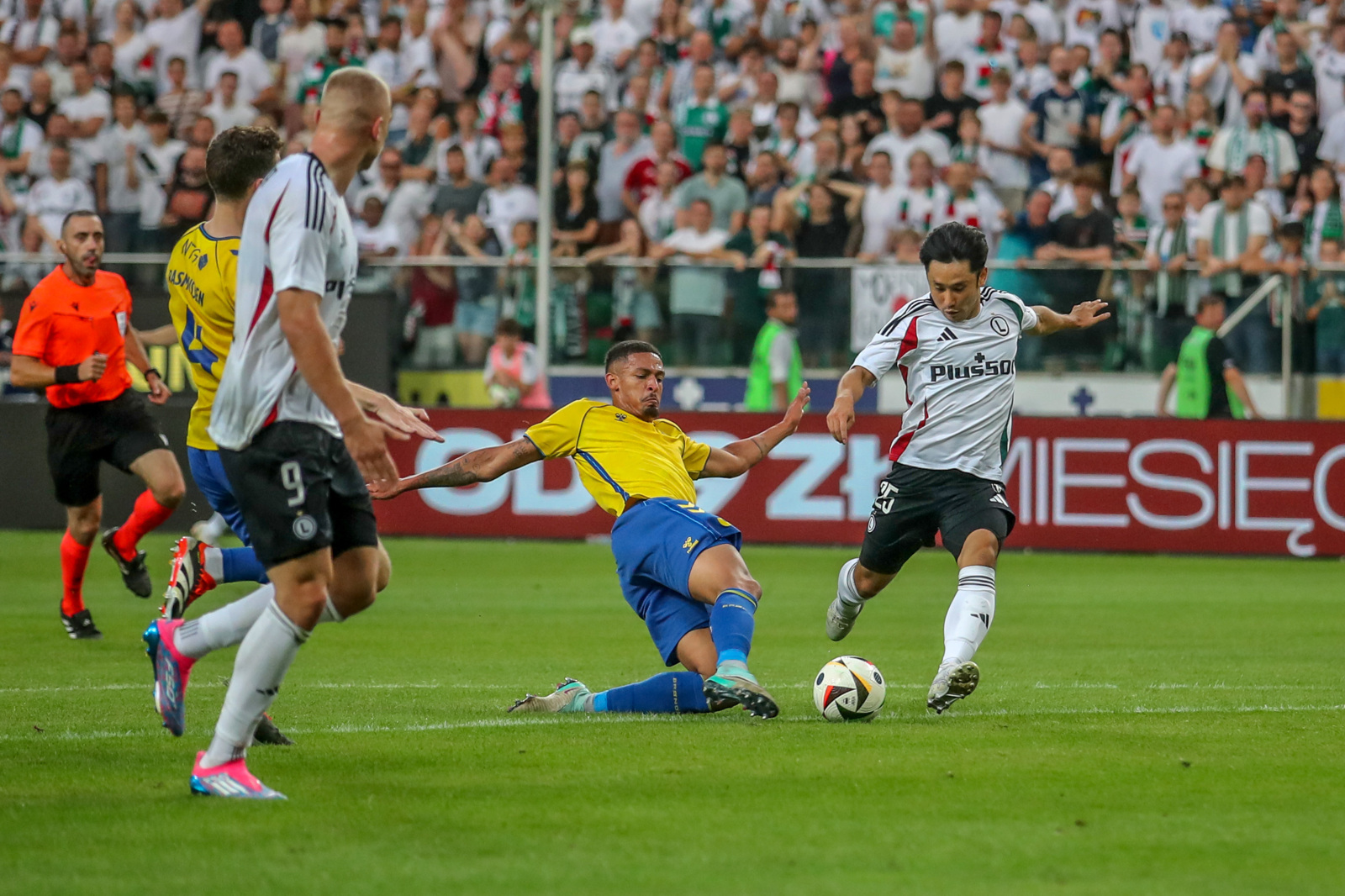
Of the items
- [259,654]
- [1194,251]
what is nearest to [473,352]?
[1194,251]

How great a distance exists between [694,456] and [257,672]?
3.12 m

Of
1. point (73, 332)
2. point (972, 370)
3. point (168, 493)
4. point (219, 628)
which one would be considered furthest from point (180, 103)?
point (219, 628)

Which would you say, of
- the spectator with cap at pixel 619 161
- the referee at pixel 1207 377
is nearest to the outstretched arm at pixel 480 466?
the referee at pixel 1207 377

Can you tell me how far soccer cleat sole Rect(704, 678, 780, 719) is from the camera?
21.9 ft

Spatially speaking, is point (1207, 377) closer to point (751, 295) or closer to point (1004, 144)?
point (1004, 144)

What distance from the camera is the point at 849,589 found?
8.30m

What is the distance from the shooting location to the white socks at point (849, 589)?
8.29m

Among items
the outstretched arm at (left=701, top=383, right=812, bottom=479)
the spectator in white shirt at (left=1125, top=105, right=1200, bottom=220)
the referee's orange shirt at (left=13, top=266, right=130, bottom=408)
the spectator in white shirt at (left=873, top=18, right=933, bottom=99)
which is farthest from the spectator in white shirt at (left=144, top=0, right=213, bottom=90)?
the outstretched arm at (left=701, top=383, right=812, bottom=479)

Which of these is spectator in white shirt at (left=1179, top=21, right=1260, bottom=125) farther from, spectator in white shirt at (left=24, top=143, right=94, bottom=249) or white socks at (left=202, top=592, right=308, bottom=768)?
white socks at (left=202, top=592, right=308, bottom=768)

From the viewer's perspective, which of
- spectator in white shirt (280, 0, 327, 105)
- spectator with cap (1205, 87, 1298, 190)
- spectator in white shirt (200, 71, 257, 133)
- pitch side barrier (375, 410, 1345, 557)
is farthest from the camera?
spectator in white shirt (280, 0, 327, 105)

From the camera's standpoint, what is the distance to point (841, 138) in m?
19.3

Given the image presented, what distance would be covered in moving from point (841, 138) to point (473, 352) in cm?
488

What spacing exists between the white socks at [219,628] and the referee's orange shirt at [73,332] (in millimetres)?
5349

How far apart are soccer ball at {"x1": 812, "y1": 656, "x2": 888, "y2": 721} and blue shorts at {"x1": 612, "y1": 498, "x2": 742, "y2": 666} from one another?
2.10 feet
